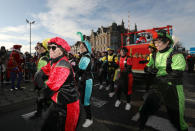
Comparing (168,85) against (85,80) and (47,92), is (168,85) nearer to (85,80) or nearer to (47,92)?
(85,80)

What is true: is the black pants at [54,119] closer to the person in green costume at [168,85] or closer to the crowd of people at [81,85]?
the crowd of people at [81,85]

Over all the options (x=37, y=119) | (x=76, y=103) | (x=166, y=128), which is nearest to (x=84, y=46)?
(x=76, y=103)

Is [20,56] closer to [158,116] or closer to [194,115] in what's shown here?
[158,116]

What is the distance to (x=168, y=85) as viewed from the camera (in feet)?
7.05

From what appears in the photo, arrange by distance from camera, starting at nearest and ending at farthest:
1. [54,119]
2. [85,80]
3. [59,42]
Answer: [54,119] < [59,42] < [85,80]

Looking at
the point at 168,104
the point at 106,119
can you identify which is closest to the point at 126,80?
the point at 106,119

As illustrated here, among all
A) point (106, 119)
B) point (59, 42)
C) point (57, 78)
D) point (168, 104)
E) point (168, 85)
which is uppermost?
point (59, 42)

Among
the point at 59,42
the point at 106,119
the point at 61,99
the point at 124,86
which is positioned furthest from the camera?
the point at 124,86

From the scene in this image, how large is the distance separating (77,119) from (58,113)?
0.31m

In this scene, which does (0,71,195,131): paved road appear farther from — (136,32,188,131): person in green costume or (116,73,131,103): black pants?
(136,32,188,131): person in green costume

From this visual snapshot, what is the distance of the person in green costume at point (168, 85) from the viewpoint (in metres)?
2.06

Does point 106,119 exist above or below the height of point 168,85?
below

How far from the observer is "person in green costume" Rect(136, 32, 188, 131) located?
6.75ft

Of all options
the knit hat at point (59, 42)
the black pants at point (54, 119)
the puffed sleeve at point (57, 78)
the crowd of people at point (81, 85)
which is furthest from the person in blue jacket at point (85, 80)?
the black pants at point (54, 119)
